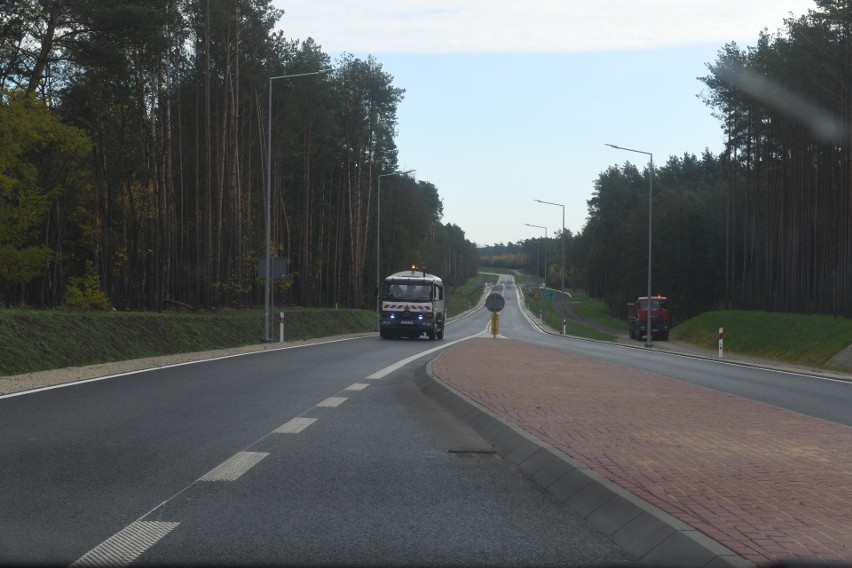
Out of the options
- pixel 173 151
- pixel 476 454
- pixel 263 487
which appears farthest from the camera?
pixel 173 151

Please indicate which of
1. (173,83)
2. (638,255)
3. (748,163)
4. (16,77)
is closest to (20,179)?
(16,77)

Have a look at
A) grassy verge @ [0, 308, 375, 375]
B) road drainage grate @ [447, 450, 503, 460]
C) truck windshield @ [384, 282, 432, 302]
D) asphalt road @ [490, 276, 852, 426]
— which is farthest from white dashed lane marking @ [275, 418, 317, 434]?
truck windshield @ [384, 282, 432, 302]

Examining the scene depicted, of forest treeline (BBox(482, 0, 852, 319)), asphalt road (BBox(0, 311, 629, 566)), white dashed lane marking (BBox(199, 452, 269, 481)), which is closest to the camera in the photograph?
asphalt road (BBox(0, 311, 629, 566))

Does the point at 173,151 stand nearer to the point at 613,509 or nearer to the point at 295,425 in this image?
the point at 295,425

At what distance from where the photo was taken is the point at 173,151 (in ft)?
190

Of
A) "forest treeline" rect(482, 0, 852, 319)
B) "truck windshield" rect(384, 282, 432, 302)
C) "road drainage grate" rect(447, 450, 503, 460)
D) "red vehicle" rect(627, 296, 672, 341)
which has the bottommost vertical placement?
"red vehicle" rect(627, 296, 672, 341)

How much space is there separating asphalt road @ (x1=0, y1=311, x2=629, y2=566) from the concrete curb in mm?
136

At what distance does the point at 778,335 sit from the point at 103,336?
1413 inches

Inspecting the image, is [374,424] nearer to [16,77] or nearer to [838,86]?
[16,77]

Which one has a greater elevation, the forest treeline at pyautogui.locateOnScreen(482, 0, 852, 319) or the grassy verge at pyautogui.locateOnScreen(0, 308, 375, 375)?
the forest treeline at pyautogui.locateOnScreen(482, 0, 852, 319)

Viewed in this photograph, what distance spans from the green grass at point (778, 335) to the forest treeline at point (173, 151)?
75.1 feet

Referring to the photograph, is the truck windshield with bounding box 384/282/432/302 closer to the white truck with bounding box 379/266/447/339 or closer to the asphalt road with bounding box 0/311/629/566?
the white truck with bounding box 379/266/447/339

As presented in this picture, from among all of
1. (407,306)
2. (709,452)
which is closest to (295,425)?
(709,452)

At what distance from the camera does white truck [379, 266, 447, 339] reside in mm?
43094
